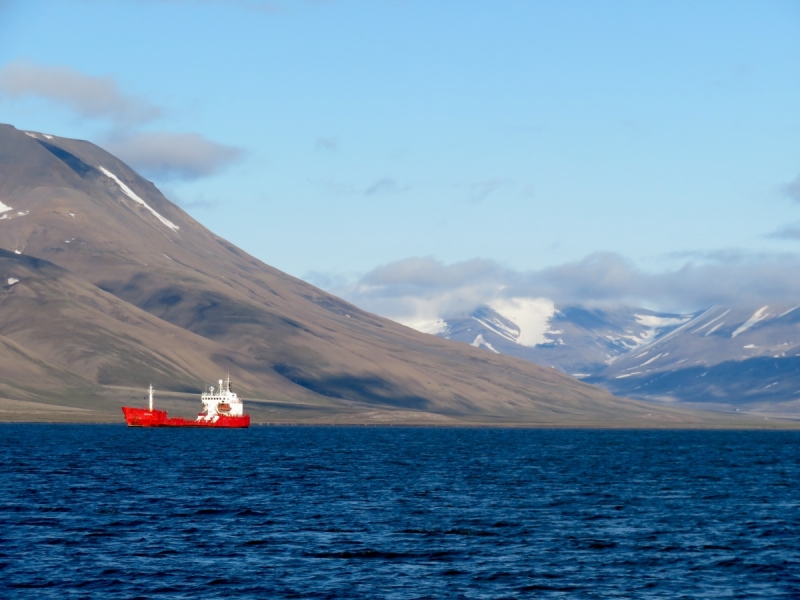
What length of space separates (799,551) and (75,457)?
96.5m

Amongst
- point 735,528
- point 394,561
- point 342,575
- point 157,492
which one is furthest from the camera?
point 157,492

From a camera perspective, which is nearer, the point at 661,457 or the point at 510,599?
the point at 510,599

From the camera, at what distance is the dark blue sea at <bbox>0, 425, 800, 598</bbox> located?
5341 centimetres

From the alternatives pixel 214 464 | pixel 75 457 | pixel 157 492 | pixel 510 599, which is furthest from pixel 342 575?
pixel 75 457

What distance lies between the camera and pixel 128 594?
50250 mm

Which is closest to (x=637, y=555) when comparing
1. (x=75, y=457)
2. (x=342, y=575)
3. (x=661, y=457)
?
(x=342, y=575)

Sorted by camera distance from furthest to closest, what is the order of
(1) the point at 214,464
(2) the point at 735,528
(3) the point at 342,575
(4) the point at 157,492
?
(1) the point at 214,464 → (4) the point at 157,492 → (2) the point at 735,528 → (3) the point at 342,575

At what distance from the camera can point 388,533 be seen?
69.6 m

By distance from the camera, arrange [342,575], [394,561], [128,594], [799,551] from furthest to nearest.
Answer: [799,551] < [394,561] < [342,575] < [128,594]

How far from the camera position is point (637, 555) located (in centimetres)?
6225

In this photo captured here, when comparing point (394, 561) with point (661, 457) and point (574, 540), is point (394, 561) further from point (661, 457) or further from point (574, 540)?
point (661, 457)

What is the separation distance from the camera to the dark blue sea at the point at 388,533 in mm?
53406

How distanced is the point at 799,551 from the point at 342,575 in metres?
26.8

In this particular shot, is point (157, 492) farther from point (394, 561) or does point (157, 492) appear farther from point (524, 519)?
point (394, 561)
